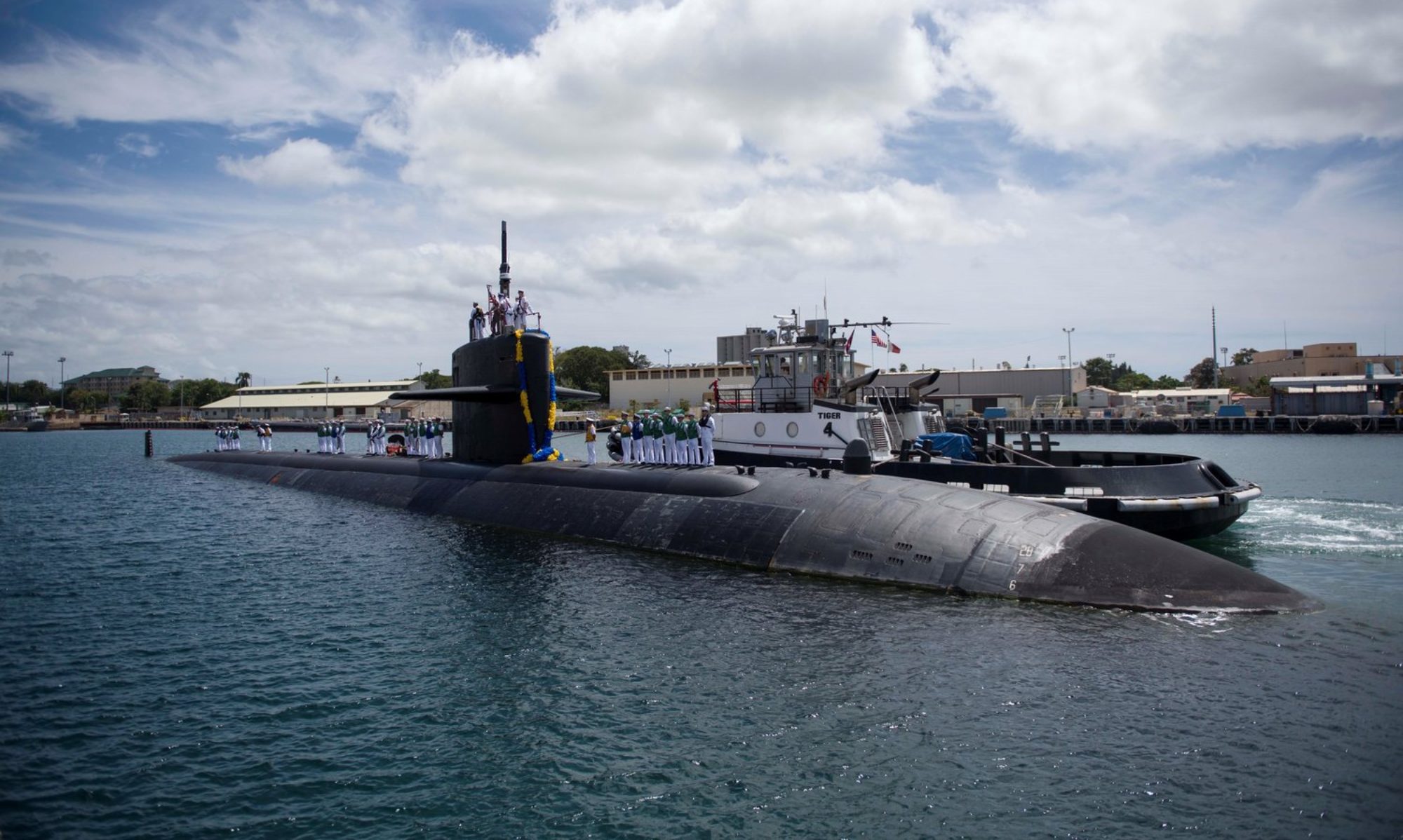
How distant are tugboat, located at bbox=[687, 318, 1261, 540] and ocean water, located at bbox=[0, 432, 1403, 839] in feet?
7.03

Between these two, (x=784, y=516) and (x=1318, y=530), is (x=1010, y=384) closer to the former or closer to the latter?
(x=1318, y=530)

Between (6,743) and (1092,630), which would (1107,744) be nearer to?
(1092,630)

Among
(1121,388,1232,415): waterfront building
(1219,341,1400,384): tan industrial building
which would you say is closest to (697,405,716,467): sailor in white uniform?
(1121,388,1232,415): waterfront building

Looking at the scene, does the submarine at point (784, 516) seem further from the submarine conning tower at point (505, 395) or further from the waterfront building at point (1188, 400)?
the waterfront building at point (1188, 400)

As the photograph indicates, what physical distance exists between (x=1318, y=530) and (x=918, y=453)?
8399 mm

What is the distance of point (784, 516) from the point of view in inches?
605

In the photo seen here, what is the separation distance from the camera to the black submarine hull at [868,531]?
1176cm

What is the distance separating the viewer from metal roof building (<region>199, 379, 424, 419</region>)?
115 metres

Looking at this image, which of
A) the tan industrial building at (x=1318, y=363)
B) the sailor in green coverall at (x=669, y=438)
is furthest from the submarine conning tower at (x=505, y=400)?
the tan industrial building at (x=1318, y=363)

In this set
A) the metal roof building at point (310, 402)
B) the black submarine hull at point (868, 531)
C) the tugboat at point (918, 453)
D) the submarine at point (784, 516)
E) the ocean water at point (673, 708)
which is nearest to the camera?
the ocean water at point (673, 708)

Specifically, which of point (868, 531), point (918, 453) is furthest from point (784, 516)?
point (918, 453)

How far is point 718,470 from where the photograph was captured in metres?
18.1

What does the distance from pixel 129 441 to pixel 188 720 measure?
9038 cm

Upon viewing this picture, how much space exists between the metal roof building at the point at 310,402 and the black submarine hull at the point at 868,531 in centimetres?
9461
